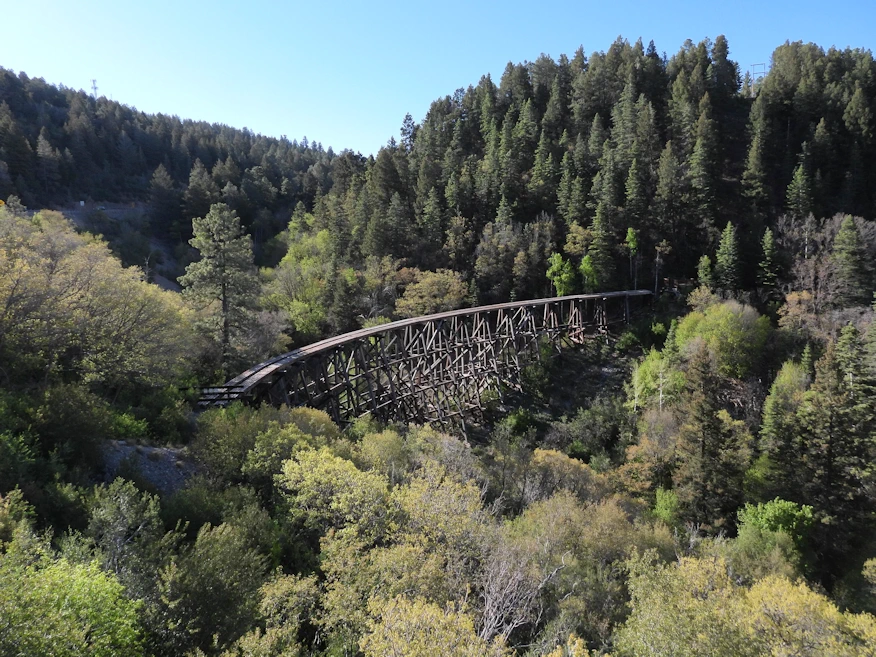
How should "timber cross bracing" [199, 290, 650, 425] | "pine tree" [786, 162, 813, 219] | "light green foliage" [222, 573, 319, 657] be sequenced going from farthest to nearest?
"pine tree" [786, 162, 813, 219]
"timber cross bracing" [199, 290, 650, 425]
"light green foliage" [222, 573, 319, 657]

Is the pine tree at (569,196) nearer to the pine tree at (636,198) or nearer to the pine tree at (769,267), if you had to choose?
the pine tree at (636,198)

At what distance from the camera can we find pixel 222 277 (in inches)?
858

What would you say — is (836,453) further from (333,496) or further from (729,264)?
(333,496)

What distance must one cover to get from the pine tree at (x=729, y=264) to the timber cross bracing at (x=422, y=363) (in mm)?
5526

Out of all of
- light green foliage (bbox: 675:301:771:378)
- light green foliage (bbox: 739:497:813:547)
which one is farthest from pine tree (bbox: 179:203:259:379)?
light green foliage (bbox: 675:301:771:378)

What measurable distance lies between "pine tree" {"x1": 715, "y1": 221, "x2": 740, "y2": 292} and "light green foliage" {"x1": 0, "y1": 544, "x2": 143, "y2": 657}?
38.0 metres

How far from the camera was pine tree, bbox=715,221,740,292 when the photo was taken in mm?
33844

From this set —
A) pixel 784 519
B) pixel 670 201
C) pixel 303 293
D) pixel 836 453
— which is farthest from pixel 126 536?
pixel 670 201

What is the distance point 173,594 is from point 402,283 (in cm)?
3412

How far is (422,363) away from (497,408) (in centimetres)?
629

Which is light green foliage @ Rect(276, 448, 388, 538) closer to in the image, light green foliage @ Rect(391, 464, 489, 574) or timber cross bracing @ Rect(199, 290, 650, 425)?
light green foliage @ Rect(391, 464, 489, 574)

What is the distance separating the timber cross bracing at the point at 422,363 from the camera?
19.4 meters

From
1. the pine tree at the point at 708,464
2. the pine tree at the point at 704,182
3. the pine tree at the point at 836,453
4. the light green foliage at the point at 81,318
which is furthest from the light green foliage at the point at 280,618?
the pine tree at the point at 704,182

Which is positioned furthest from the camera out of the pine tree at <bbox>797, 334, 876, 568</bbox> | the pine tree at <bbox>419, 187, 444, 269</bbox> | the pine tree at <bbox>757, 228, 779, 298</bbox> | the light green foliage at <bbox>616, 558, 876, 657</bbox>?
the pine tree at <bbox>419, 187, 444, 269</bbox>
